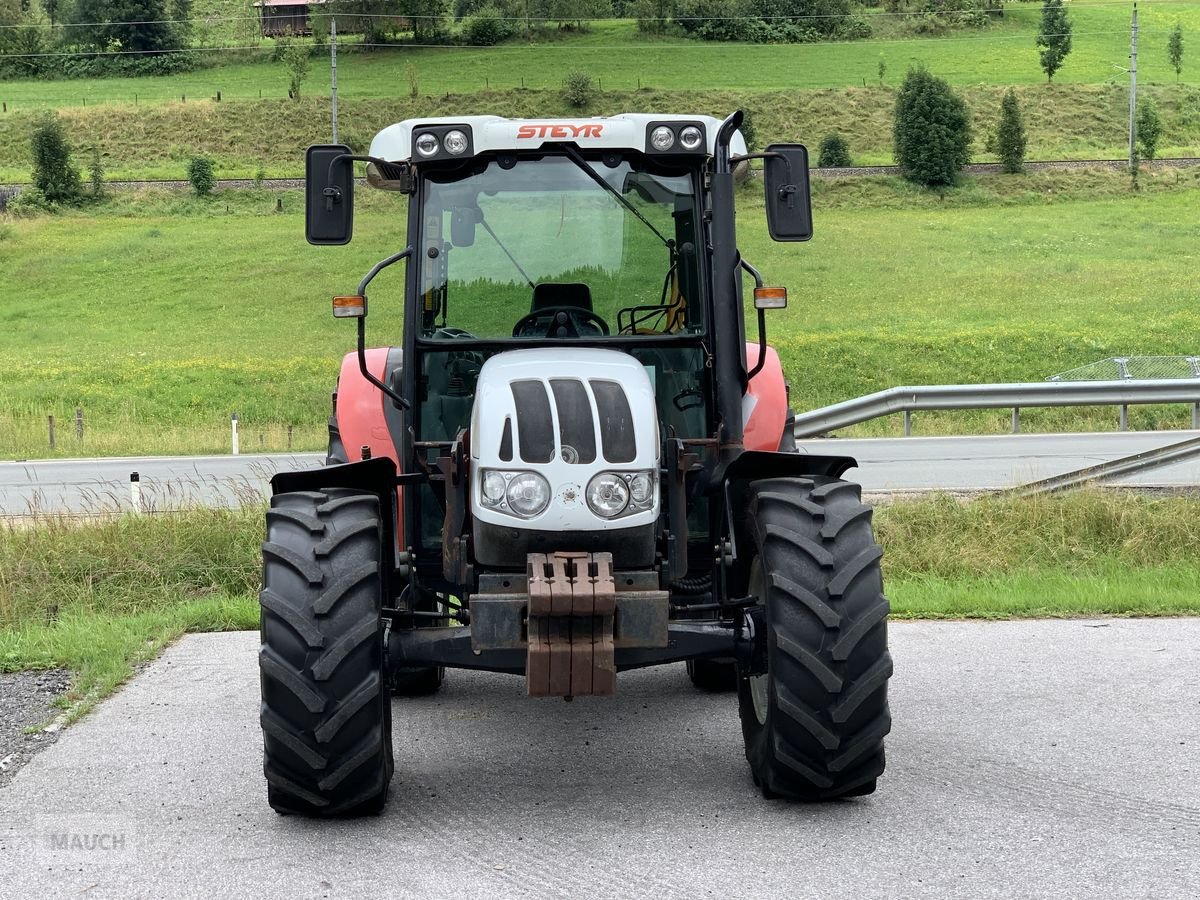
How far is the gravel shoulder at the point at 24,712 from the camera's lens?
5840 millimetres

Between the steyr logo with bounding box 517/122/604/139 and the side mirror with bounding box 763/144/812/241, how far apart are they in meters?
0.73

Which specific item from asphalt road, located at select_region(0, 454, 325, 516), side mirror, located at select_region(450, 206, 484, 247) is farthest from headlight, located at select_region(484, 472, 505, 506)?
asphalt road, located at select_region(0, 454, 325, 516)

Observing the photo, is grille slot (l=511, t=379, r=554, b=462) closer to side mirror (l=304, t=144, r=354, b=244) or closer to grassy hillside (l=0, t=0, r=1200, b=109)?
side mirror (l=304, t=144, r=354, b=244)

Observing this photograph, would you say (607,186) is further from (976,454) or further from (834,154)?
(834,154)

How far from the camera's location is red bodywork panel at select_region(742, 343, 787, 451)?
6.70 metres

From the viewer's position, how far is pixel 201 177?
64.6 metres

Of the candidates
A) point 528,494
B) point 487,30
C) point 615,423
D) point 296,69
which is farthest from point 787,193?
point 487,30

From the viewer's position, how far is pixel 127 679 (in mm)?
7105

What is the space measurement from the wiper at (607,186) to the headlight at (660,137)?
280 mm

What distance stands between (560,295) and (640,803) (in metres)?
2.19

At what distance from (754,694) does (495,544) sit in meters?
1.29

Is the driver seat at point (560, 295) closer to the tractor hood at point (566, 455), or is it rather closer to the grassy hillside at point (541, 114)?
the tractor hood at point (566, 455)

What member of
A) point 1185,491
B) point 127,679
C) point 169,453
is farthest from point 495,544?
point 169,453

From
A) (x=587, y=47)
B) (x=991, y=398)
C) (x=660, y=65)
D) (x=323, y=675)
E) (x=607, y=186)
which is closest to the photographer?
(x=323, y=675)
